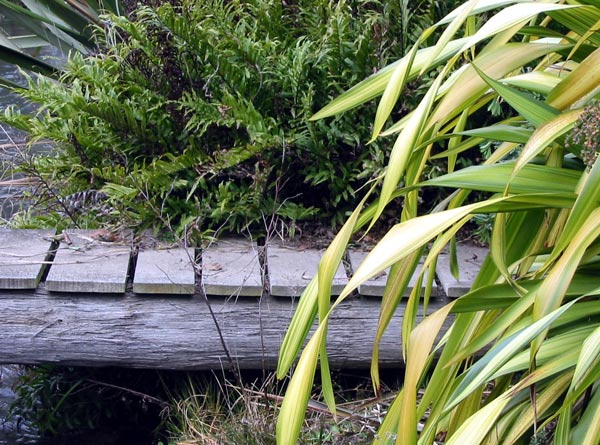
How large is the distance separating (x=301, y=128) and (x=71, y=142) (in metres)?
0.92

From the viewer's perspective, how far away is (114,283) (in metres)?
2.53

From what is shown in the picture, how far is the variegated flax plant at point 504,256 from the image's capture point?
1.46 meters

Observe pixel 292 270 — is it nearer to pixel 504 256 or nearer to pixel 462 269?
pixel 462 269

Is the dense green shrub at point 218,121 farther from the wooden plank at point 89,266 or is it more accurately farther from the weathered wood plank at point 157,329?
the weathered wood plank at point 157,329

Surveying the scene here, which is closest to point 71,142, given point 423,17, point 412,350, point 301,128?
point 301,128

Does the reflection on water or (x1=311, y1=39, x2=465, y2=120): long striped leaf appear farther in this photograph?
the reflection on water

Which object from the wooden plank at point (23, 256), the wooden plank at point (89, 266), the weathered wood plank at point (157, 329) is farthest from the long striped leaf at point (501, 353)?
the wooden plank at point (23, 256)

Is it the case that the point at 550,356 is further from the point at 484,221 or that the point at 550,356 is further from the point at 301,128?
the point at 301,128

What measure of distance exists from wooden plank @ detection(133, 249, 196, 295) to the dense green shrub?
170mm

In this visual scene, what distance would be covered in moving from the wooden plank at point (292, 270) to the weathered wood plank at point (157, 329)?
0.07m

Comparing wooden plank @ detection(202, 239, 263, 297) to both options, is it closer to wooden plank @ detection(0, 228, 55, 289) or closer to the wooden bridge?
the wooden bridge

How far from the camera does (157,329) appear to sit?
2578mm

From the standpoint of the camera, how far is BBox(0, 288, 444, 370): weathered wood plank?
8.38 ft

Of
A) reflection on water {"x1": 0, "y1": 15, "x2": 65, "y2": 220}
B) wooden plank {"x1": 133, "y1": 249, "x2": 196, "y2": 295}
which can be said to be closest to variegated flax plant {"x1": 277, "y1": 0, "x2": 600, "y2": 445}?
wooden plank {"x1": 133, "y1": 249, "x2": 196, "y2": 295}
